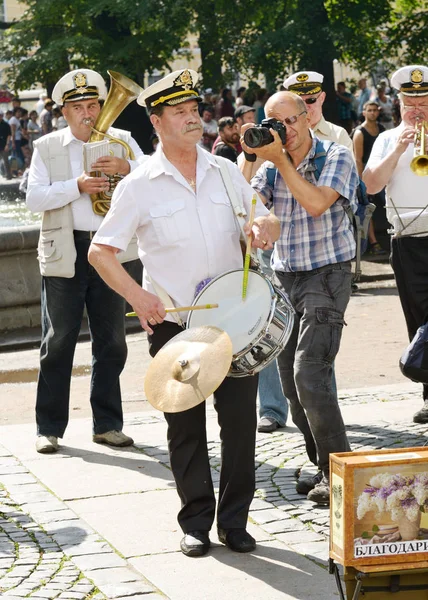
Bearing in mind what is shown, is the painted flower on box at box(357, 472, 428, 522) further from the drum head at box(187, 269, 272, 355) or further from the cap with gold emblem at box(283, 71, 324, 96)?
the cap with gold emblem at box(283, 71, 324, 96)

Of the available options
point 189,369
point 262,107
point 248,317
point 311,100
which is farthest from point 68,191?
point 262,107

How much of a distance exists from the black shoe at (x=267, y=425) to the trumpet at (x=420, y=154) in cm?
172

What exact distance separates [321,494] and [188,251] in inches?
54.9

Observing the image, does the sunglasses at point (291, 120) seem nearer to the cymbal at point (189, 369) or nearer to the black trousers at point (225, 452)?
the black trousers at point (225, 452)

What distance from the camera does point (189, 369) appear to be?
4.68 meters

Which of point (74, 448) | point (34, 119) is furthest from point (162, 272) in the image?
point (34, 119)

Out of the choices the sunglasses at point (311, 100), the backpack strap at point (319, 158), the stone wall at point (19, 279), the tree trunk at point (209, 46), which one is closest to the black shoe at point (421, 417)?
the sunglasses at point (311, 100)

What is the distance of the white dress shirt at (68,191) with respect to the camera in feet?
22.6

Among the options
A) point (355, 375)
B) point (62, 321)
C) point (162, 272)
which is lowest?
point (355, 375)

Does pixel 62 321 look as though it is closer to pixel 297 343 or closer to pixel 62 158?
pixel 62 158

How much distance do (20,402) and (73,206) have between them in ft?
7.64

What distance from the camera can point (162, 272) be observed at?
5.25 m

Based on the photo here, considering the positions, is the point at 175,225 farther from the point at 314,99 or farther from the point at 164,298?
the point at 314,99

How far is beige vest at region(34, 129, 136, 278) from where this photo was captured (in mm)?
6965
